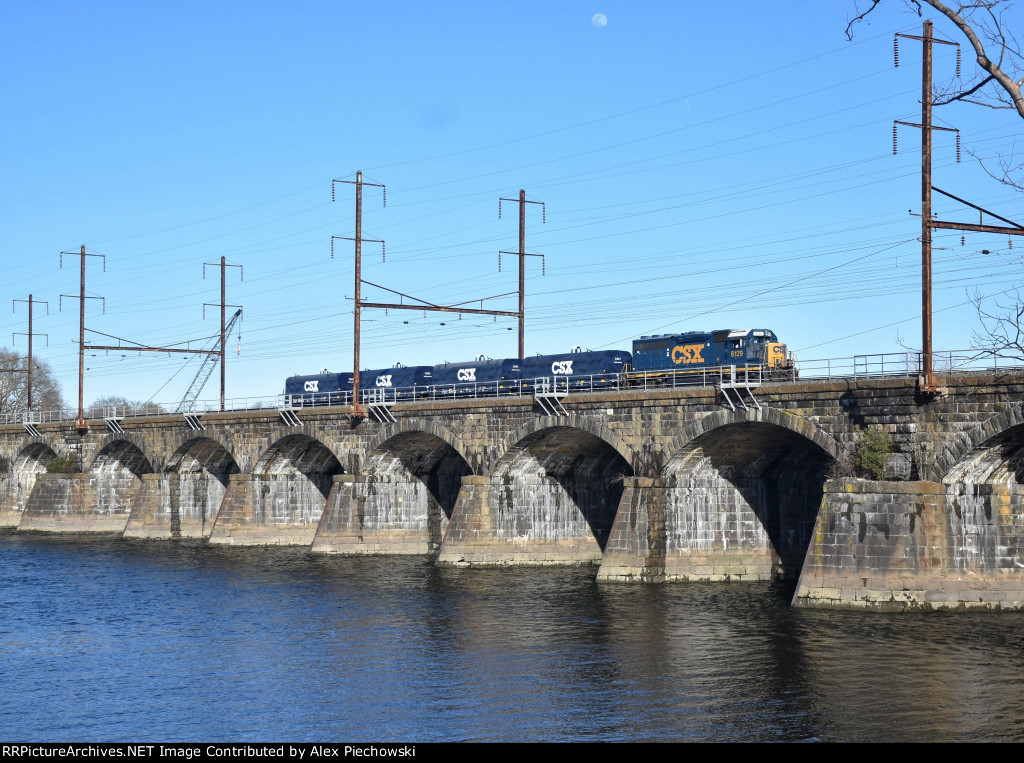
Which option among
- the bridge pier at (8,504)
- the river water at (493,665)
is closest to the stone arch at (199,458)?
the bridge pier at (8,504)

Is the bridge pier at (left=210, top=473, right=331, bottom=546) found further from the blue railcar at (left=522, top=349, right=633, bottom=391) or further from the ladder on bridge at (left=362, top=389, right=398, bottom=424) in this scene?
the blue railcar at (left=522, top=349, right=633, bottom=391)

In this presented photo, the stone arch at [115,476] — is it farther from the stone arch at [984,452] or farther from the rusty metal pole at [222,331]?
the stone arch at [984,452]

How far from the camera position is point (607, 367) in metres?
62.5

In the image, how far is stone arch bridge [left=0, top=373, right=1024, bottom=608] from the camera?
35969 millimetres

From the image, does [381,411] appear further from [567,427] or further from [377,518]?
[567,427]

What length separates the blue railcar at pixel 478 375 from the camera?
6638cm

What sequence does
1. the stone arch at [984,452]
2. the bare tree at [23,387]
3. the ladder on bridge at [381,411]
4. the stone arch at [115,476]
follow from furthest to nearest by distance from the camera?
the bare tree at [23,387], the stone arch at [115,476], the ladder on bridge at [381,411], the stone arch at [984,452]

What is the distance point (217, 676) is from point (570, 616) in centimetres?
1340

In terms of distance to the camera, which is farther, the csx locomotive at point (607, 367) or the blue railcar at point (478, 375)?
the blue railcar at point (478, 375)

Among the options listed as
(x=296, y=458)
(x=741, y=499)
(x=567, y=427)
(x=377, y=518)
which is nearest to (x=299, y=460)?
(x=296, y=458)

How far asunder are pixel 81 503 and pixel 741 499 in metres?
55.3
